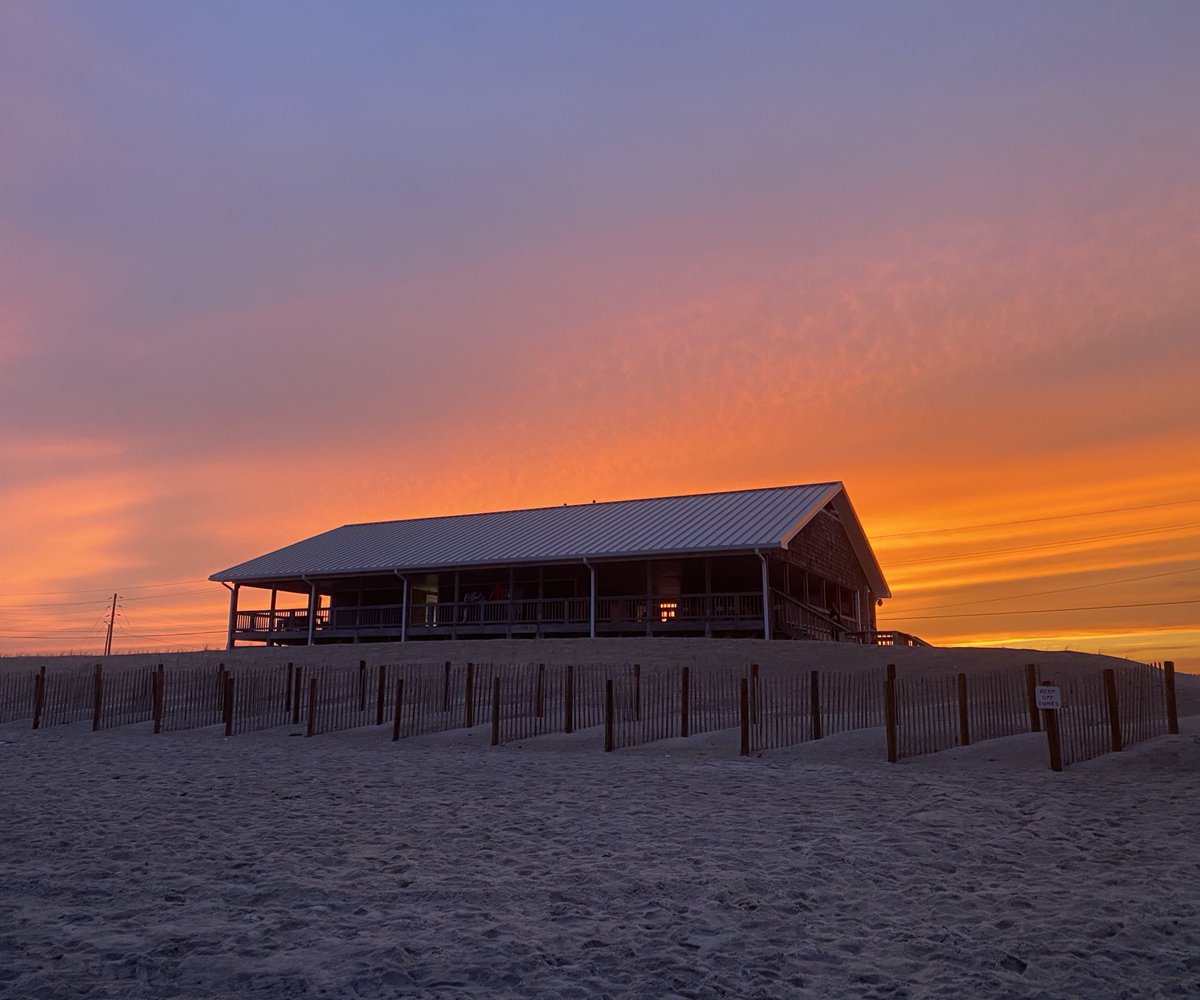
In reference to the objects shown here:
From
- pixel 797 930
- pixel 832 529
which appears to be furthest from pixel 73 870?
pixel 832 529

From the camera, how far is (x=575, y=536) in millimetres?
36250

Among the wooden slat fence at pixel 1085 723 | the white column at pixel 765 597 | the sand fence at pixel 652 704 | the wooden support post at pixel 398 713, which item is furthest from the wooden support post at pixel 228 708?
the wooden slat fence at pixel 1085 723

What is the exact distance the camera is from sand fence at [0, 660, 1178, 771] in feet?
51.1

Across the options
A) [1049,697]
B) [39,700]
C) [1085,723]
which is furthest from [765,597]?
[39,700]

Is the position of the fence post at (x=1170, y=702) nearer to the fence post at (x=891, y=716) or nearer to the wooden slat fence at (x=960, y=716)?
the wooden slat fence at (x=960, y=716)

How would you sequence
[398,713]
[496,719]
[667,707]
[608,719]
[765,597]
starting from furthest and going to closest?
1. [765,597]
2. [398,713]
3. [667,707]
4. [496,719]
5. [608,719]

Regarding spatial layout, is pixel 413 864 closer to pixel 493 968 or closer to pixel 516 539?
pixel 493 968

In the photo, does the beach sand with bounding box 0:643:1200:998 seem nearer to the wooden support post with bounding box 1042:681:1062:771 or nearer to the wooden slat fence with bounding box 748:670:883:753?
the wooden support post with bounding box 1042:681:1062:771

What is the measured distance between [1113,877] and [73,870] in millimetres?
9220

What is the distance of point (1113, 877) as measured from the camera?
8.79 m

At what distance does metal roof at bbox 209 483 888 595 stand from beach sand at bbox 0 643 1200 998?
16.7 m

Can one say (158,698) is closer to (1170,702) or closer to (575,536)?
(575,536)

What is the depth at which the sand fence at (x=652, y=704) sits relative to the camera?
613 inches

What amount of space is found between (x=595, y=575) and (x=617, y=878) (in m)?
27.3
